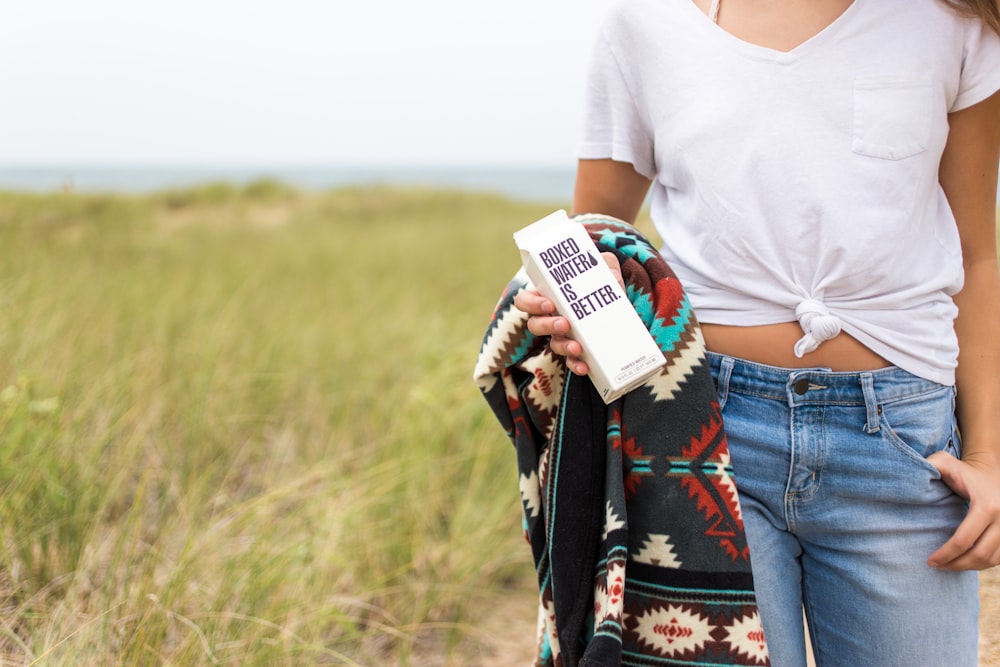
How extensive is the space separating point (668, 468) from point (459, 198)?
17141 millimetres

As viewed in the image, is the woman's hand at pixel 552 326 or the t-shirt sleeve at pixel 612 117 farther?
the t-shirt sleeve at pixel 612 117

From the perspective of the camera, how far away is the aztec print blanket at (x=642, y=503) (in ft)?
3.91

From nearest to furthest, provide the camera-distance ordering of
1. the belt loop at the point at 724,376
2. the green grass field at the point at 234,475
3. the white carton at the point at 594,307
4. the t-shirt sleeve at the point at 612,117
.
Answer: the white carton at the point at 594,307
the belt loop at the point at 724,376
the t-shirt sleeve at the point at 612,117
the green grass field at the point at 234,475

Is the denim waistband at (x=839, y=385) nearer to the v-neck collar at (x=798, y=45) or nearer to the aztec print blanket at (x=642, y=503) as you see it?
the aztec print blanket at (x=642, y=503)

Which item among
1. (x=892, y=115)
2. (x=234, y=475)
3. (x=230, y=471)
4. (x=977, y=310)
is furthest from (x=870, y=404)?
(x=234, y=475)

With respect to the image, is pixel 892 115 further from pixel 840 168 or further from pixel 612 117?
pixel 612 117

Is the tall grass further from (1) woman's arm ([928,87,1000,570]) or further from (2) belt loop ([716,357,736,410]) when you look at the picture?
(1) woman's arm ([928,87,1000,570])

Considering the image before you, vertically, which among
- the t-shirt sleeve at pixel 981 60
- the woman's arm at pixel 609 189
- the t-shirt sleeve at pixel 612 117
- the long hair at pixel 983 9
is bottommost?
the woman's arm at pixel 609 189

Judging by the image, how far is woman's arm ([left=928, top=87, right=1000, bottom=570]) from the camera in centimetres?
122

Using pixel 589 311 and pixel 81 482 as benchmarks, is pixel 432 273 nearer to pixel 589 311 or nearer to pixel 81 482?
pixel 81 482

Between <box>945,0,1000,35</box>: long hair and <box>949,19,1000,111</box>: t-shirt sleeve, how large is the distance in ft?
0.04

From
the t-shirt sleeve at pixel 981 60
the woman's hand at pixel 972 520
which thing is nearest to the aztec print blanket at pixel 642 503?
the woman's hand at pixel 972 520

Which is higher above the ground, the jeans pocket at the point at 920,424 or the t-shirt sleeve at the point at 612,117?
the t-shirt sleeve at the point at 612,117

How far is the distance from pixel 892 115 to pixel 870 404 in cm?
41
